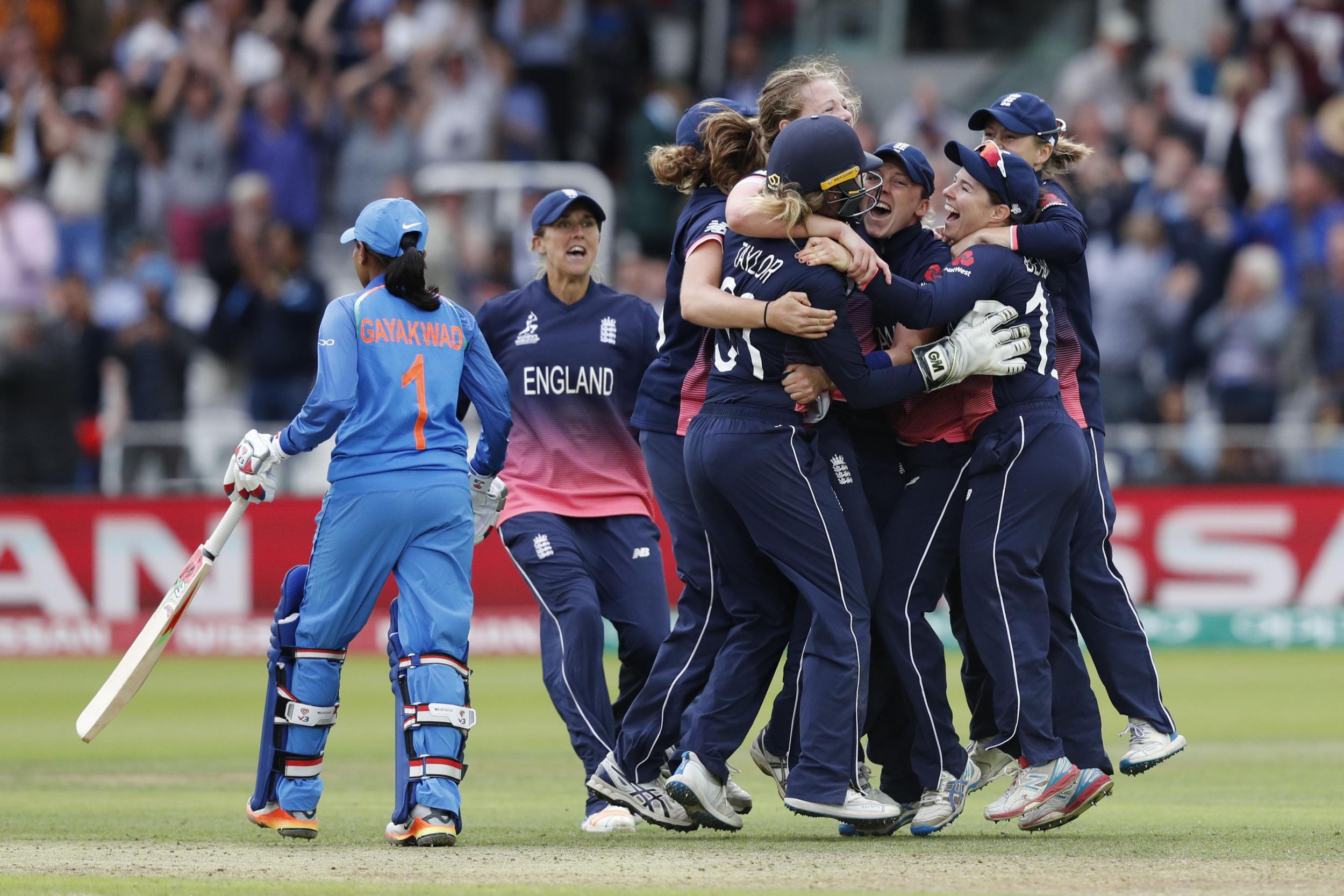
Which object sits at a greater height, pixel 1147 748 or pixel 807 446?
pixel 807 446

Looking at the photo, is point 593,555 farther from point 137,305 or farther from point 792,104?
point 137,305

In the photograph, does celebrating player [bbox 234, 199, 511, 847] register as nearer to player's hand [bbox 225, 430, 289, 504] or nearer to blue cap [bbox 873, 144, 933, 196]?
player's hand [bbox 225, 430, 289, 504]

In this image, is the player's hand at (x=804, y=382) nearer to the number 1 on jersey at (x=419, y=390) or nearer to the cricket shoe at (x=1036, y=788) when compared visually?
the number 1 on jersey at (x=419, y=390)

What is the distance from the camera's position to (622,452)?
28.3 ft

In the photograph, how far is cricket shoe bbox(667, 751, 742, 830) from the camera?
7.24 meters

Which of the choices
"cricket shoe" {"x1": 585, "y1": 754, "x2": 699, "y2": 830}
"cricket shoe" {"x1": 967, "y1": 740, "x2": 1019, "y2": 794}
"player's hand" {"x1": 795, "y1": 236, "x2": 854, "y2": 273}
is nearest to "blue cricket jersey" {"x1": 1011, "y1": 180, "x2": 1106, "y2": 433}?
"player's hand" {"x1": 795, "y1": 236, "x2": 854, "y2": 273}

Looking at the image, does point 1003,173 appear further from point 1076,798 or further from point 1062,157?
point 1076,798

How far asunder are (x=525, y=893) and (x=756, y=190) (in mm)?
2760

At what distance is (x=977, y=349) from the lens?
23.5 feet

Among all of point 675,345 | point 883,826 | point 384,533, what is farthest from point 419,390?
point 883,826

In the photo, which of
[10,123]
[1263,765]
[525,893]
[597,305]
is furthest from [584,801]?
[10,123]

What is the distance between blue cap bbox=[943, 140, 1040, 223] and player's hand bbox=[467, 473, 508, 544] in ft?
7.42

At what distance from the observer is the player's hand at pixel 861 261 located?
7043 millimetres

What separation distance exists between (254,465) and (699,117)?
7.59 ft
